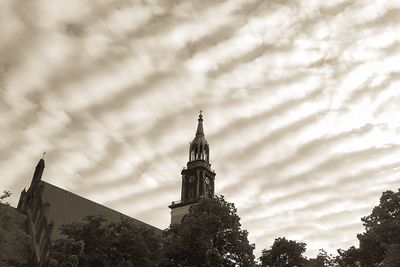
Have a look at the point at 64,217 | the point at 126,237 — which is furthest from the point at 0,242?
the point at 64,217

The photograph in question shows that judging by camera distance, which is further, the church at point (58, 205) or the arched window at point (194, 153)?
the arched window at point (194, 153)

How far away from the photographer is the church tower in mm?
66188

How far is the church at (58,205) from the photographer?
1843 inches

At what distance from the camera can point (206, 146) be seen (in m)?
72.9

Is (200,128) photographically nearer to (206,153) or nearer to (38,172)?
(206,153)

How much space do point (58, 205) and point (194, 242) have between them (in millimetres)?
25573

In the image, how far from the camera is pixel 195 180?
6781 centimetres

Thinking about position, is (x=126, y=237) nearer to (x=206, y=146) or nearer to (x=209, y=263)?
(x=209, y=263)

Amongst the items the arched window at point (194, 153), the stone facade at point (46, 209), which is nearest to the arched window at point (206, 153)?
the arched window at point (194, 153)

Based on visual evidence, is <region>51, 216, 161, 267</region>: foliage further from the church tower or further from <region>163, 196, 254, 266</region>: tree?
the church tower

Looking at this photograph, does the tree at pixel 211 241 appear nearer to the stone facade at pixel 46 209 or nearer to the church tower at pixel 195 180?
the stone facade at pixel 46 209

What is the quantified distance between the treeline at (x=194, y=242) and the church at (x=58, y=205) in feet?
17.3

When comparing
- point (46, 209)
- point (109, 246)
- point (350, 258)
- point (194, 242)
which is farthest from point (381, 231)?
point (46, 209)

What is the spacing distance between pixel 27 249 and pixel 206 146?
123 feet
